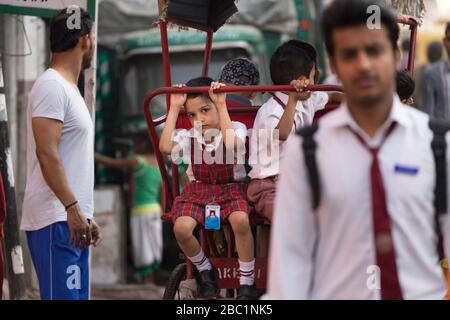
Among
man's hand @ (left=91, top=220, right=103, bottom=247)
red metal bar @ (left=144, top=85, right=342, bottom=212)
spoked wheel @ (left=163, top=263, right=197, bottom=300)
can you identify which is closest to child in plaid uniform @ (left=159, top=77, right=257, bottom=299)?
red metal bar @ (left=144, top=85, right=342, bottom=212)

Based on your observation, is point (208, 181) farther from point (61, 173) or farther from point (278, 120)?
point (61, 173)

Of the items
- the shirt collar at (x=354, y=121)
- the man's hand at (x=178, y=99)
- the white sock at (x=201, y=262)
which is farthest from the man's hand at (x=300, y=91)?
the shirt collar at (x=354, y=121)

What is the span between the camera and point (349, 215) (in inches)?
141

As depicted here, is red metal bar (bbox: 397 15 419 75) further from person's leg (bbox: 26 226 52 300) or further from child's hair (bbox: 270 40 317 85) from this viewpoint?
person's leg (bbox: 26 226 52 300)

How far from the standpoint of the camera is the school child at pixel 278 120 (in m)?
6.37

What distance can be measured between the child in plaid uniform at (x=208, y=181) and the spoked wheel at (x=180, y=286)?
283 millimetres

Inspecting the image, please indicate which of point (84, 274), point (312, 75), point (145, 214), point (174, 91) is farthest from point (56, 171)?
point (145, 214)

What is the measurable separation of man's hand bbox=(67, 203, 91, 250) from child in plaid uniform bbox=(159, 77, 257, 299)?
923mm

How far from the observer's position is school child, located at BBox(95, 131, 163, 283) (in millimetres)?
13875

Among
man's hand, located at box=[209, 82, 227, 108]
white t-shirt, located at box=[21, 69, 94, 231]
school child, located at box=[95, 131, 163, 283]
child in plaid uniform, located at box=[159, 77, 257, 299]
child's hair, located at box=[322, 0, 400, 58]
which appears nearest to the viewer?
child's hair, located at box=[322, 0, 400, 58]

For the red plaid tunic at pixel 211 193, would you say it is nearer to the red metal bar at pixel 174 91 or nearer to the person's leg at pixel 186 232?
the person's leg at pixel 186 232
